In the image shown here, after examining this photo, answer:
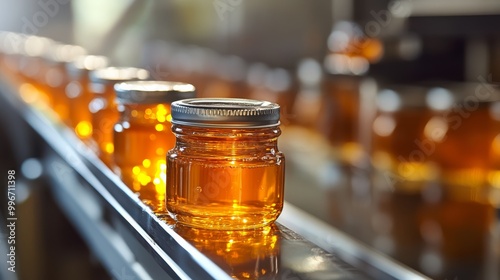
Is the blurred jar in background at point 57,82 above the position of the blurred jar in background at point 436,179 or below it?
above

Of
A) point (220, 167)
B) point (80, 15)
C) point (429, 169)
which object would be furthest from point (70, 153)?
point (80, 15)

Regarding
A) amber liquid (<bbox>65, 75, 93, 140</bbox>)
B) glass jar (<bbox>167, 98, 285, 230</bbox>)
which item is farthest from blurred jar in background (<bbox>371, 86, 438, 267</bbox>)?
glass jar (<bbox>167, 98, 285, 230</bbox>)

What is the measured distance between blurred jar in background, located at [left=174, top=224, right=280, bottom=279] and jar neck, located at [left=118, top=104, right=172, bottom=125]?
1.37 feet

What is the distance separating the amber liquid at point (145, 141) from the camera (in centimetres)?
156

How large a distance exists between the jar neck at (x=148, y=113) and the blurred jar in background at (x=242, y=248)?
0.42 m

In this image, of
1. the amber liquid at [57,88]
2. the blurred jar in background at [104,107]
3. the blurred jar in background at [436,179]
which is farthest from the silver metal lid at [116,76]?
the blurred jar in background at [436,179]

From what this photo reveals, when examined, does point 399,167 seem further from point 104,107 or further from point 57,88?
point 104,107

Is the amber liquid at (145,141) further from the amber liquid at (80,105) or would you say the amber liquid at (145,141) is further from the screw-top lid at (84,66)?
the screw-top lid at (84,66)

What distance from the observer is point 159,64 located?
9.48 metres

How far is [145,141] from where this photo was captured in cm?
157

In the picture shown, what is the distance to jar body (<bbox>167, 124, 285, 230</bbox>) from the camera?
3.81ft

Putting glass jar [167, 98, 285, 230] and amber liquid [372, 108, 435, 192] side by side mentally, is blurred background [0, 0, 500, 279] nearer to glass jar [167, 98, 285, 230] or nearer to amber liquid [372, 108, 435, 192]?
amber liquid [372, 108, 435, 192]

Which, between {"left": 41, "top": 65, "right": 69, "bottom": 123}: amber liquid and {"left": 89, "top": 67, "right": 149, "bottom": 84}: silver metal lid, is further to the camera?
{"left": 41, "top": 65, "right": 69, "bottom": 123}: amber liquid

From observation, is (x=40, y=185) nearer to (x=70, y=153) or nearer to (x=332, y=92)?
(x=70, y=153)
